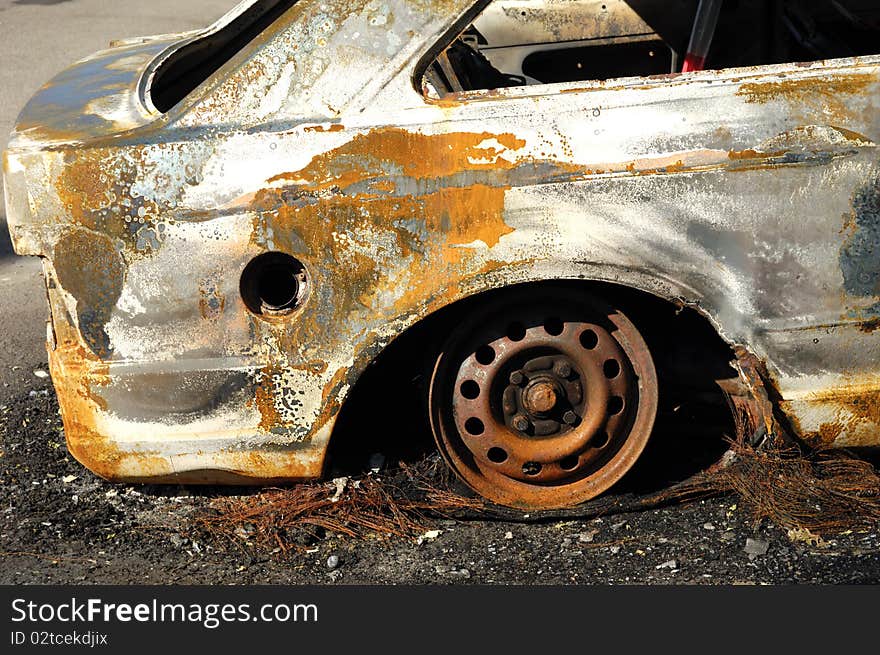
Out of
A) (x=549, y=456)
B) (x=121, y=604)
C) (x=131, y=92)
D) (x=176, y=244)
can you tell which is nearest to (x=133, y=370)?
(x=176, y=244)

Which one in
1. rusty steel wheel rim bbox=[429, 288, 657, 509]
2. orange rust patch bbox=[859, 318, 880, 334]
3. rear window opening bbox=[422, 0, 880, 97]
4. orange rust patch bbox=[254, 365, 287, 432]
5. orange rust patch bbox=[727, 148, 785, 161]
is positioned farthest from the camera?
rear window opening bbox=[422, 0, 880, 97]

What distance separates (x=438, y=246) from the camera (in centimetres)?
309

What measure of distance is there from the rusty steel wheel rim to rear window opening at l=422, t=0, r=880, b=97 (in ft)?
4.82

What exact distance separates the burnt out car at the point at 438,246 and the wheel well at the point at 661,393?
4 cm

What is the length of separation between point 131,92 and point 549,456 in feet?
5.88

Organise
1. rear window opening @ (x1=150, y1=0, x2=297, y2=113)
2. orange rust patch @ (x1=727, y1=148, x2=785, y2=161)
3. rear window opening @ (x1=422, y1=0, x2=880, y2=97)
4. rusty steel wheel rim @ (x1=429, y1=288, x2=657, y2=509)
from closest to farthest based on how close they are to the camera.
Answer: orange rust patch @ (x1=727, y1=148, x2=785, y2=161), rusty steel wheel rim @ (x1=429, y1=288, x2=657, y2=509), rear window opening @ (x1=150, y1=0, x2=297, y2=113), rear window opening @ (x1=422, y1=0, x2=880, y2=97)

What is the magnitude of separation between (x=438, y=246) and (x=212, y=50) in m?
1.48

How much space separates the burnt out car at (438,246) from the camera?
302cm

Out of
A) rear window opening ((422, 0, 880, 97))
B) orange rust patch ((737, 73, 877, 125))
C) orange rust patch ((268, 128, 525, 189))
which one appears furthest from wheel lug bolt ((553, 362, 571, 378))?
rear window opening ((422, 0, 880, 97))

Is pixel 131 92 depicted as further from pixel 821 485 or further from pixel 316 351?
pixel 821 485

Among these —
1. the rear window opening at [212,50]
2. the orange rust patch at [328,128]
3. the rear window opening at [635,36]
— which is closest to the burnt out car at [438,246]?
the orange rust patch at [328,128]

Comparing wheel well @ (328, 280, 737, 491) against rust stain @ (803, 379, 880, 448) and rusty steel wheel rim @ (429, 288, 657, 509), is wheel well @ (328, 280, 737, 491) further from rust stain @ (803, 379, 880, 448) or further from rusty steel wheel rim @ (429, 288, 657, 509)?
rust stain @ (803, 379, 880, 448)

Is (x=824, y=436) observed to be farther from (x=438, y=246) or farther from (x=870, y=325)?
(x=438, y=246)

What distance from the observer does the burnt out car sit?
302 cm
